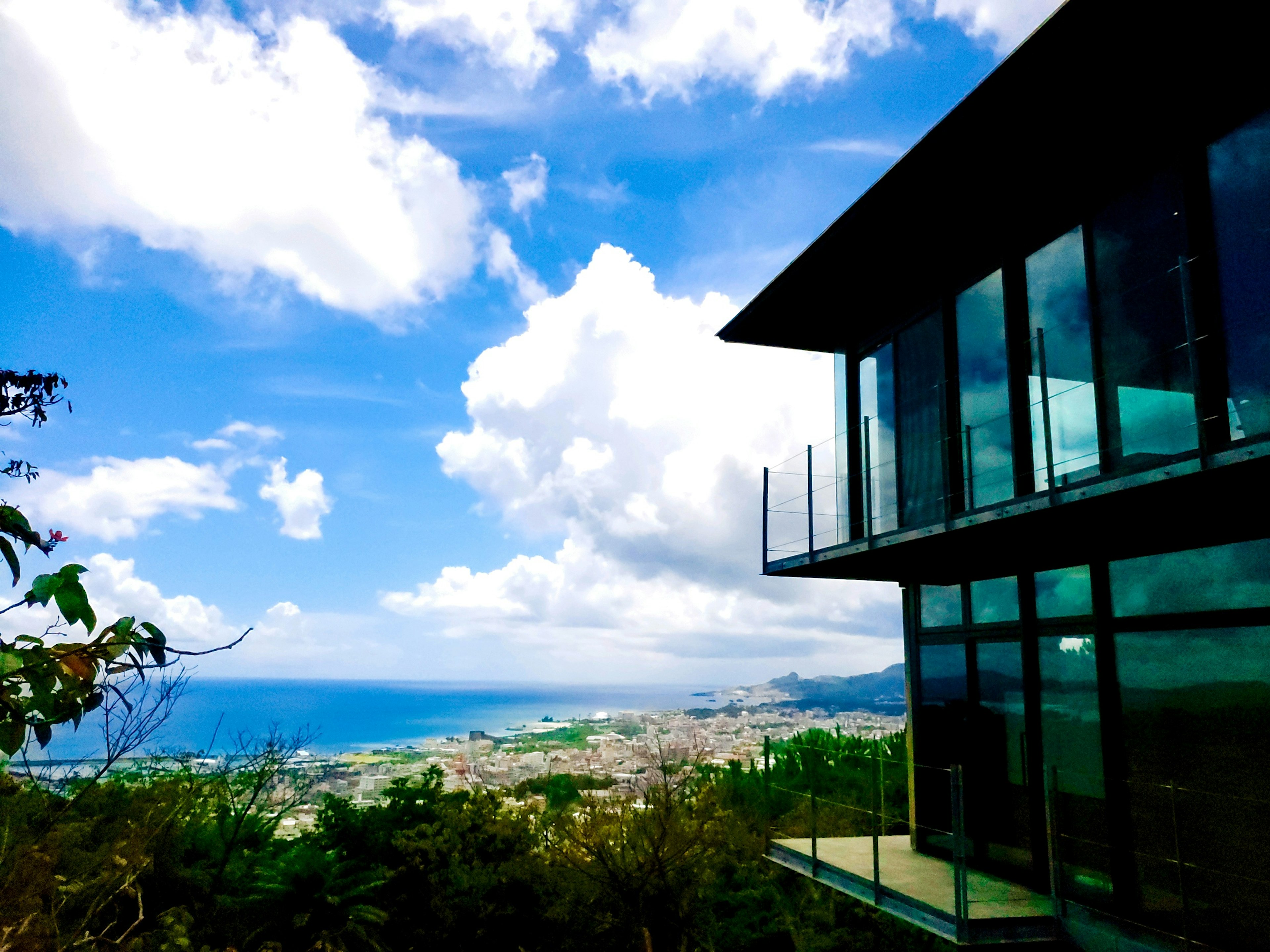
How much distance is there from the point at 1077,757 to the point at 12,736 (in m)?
6.95

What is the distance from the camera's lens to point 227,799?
1233 cm

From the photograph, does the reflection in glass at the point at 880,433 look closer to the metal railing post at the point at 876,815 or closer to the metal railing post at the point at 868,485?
the metal railing post at the point at 868,485

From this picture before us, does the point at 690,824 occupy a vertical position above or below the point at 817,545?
below

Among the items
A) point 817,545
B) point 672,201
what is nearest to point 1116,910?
point 817,545

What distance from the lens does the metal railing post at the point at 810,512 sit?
8.25 metres

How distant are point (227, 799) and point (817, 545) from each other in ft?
31.5

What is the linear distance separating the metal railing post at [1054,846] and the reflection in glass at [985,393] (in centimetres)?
212

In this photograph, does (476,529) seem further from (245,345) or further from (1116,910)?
(1116,910)

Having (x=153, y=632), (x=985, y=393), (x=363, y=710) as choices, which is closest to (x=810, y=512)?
(x=985, y=393)

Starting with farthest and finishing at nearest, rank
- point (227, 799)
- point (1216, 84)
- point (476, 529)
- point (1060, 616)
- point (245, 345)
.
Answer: point (476, 529) → point (245, 345) → point (227, 799) → point (1060, 616) → point (1216, 84)

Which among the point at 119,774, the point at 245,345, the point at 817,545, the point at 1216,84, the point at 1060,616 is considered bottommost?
the point at 119,774

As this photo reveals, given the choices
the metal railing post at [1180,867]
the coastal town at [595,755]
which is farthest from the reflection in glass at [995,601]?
the coastal town at [595,755]

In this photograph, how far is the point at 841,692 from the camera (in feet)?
56.2

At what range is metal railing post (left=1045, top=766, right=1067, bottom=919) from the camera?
Answer: 6.12 m
